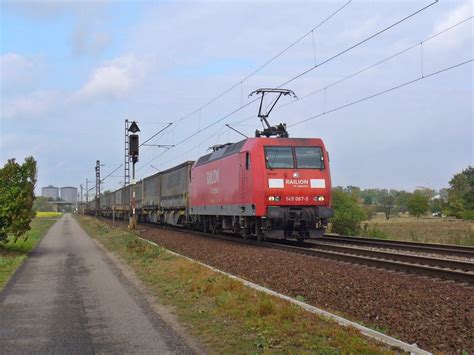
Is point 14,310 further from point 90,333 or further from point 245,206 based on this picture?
point 245,206

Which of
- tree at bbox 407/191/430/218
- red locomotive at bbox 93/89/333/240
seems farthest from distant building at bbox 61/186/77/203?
red locomotive at bbox 93/89/333/240

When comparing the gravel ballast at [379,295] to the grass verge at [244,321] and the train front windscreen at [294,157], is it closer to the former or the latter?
the grass verge at [244,321]

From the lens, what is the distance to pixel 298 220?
17984 mm

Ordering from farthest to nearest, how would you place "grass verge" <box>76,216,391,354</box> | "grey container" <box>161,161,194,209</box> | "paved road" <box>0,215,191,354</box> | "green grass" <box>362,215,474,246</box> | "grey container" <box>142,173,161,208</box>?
"grey container" <box>142,173,161,208</box>, "grey container" <box>161,161,194,209</box>, "green grass" <box>362,215,474,246</box>, "paved road" <box>0,215,191,354</box>, "grass verge" <box>76,216,391,354</box>

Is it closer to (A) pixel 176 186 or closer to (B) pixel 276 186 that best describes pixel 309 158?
(B) pixel 276 186

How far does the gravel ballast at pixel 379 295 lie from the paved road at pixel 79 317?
2617 millimetres

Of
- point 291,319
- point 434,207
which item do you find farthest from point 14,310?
point 434,207

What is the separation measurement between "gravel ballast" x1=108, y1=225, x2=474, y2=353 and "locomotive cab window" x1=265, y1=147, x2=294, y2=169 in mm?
4142

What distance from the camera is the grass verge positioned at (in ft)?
19.3

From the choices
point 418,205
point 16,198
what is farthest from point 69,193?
point 16,198

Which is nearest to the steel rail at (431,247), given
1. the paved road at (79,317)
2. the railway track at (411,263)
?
the railway track at (411,263)

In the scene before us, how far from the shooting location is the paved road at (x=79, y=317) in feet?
20.5

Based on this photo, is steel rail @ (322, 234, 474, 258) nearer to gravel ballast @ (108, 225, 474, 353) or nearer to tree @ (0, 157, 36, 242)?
gravel ballast @ (108, 225, 474, 353)

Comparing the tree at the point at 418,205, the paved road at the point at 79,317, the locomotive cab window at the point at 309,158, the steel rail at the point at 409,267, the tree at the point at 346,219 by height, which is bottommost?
the paved road at the point at 79,317
